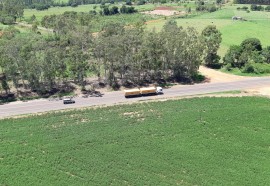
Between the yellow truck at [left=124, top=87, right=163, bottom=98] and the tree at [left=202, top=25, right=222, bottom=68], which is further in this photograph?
the tree at [left=202, top=25, right=222, bottom=68]

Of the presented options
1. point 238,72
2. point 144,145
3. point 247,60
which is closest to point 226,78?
point 238,72

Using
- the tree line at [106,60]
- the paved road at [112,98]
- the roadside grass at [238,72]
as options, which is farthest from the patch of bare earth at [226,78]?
the tree line at [106,60]

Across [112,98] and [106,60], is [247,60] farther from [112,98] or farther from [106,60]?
[112,98]

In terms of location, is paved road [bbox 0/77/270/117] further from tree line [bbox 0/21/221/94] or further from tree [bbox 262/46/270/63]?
tree [bbox 262/46/270/63]

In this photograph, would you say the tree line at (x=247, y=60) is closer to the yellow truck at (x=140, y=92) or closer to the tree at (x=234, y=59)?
the tree at (x=234, y=59)

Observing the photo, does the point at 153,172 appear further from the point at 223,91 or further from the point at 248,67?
the point at 248,67

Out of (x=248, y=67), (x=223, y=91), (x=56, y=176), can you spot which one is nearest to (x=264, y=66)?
(x=248, y=67)

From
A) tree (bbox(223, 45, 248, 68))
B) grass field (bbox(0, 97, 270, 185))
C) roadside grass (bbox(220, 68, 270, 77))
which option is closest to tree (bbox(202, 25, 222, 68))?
tree (bbox(223, 45, 248, 68))
